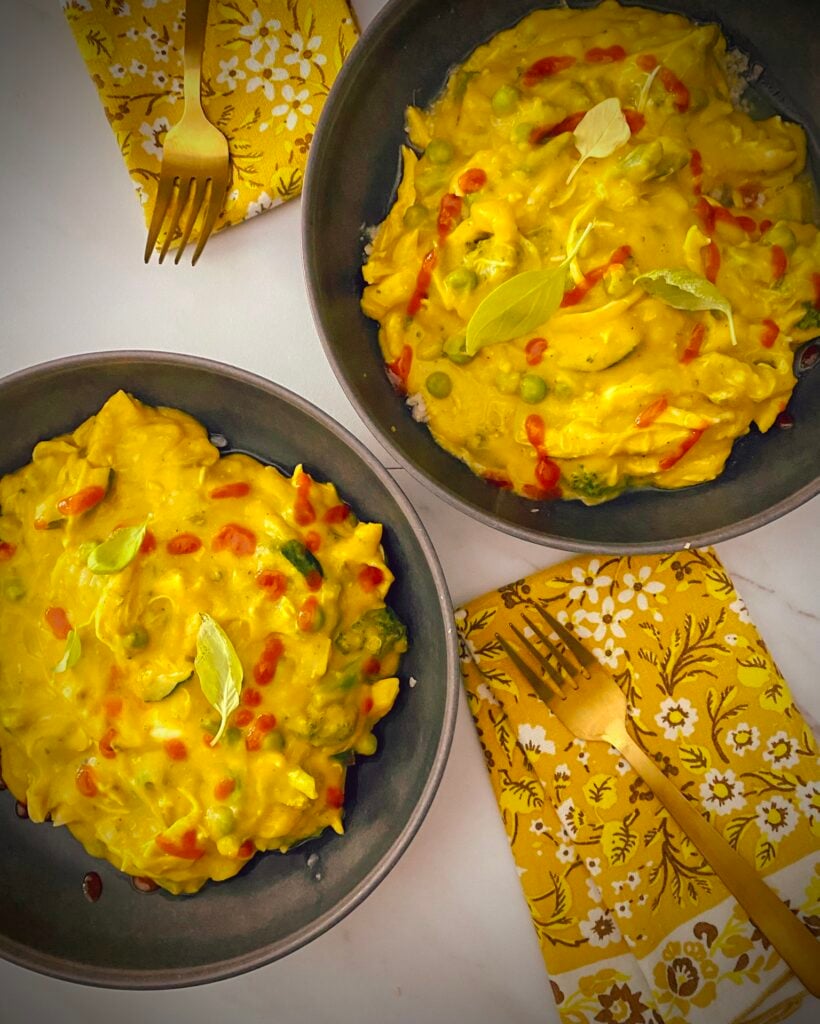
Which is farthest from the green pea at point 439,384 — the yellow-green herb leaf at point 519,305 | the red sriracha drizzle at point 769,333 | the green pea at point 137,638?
the green pea at point 137,638

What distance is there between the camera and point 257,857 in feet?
6.97

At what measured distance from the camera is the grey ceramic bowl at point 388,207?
1.97m

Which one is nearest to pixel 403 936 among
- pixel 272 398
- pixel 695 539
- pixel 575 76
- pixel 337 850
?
pixel 337 850

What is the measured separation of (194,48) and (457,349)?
1.01m

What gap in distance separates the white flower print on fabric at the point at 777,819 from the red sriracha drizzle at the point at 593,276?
4.50 feet

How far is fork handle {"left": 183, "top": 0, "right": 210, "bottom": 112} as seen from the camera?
2121mm

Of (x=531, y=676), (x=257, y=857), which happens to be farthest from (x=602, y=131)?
(x=257, y=857)

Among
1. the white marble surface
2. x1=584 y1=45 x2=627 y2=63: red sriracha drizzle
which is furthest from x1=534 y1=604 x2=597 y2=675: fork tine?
x1=584 y1=45 x2=627 y2=63: red sriracha drizzle

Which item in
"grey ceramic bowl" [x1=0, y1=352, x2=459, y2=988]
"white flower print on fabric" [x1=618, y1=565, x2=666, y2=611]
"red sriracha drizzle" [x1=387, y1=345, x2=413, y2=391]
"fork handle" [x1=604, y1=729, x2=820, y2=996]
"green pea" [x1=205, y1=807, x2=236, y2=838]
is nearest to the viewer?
"green pea" [x1=205, y1=807, x2=236, y2=838]

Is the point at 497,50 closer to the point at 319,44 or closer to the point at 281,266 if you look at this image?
the point at 319,44

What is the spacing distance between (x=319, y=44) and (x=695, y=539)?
5.02 ft

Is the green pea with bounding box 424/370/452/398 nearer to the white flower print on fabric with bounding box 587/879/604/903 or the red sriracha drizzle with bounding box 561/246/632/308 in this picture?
the red sriracha drizzle with bounding box 561/246/632/308

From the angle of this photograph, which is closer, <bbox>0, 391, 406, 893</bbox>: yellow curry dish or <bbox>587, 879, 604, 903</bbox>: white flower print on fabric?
<bbox>0, 391, 406, 893</bbox>: yellow curry dish

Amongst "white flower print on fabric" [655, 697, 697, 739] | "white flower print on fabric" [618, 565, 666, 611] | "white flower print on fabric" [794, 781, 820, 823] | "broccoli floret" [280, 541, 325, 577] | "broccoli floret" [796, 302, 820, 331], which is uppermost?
"broccoli floret" [796, 302, 820, 331]
